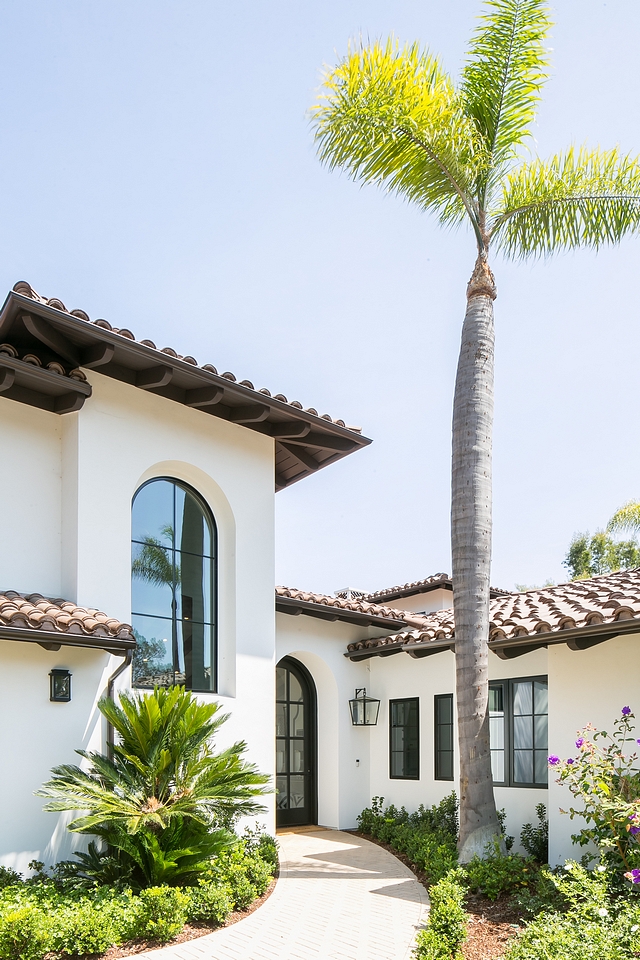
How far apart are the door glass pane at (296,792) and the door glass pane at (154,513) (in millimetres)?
6000

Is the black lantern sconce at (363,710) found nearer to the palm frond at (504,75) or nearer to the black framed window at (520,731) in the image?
the black framed window at (520,731)

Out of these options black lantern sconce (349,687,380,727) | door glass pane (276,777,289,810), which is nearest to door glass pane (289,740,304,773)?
door glass pane (276,777,289,810)

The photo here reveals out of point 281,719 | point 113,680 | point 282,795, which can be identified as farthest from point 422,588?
point 113,680

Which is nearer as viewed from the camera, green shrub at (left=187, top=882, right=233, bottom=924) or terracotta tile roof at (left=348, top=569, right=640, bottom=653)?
green shrub at (left=187, top=882, right=233, bottom=924)

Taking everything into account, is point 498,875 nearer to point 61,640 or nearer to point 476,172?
point 61,640

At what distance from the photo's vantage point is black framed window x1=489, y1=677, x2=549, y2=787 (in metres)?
10.8

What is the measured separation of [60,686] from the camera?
8039mm

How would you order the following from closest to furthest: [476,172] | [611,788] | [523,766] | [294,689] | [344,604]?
[611,788] → [476,172] → [523,766] → [344,604] → [294,689]

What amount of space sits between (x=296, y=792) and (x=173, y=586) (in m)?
5.83

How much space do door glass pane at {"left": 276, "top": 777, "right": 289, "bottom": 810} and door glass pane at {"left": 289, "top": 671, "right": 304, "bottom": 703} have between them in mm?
1348

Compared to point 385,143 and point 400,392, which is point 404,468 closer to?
point 400,392

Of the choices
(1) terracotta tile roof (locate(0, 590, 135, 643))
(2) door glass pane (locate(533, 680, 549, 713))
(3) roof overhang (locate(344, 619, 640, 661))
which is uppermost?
(1) terracotta tile roof (locate(0, 590, 135, 643))

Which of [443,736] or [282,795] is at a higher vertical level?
[443,736]

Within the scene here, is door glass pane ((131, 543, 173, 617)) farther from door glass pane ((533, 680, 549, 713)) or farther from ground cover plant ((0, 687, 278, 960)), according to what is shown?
door glass pane ((533, 680, 549, 713))
